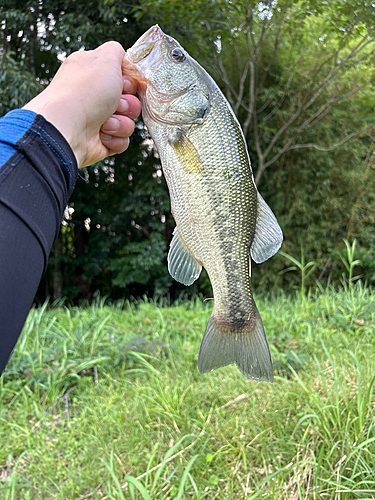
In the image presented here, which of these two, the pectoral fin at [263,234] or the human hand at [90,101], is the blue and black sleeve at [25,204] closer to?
the human hand at [90,101]

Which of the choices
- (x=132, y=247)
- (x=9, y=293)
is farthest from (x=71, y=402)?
(x=132, y=247)

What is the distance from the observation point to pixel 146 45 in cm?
101

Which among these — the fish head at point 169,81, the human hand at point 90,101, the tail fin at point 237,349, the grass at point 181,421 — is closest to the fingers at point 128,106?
the human hand at point 90,101

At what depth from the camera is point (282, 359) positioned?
2.71 m

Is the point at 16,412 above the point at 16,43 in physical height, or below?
below

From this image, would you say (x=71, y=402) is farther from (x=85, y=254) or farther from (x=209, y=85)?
(x=85, y=254)

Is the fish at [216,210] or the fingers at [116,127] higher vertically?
the fingers at [116,127]

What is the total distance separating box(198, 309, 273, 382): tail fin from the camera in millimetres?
848

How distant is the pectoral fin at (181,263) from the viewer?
942mm

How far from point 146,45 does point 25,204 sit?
587 mm

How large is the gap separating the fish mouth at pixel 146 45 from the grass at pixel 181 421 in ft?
5.01

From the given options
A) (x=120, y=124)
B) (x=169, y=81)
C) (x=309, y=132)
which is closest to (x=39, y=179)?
(x=169, y=81)

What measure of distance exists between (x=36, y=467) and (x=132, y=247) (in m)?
4.03

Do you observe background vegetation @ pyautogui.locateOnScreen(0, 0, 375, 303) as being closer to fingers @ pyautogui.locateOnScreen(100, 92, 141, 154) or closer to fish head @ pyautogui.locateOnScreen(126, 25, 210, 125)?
fingers @ pyautogui.locateOnScreen(100, 92, 141, 154)
